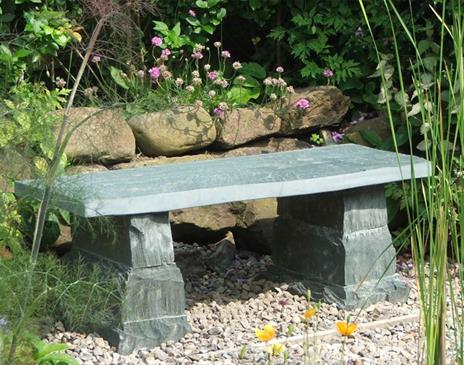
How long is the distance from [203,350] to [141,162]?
1.59 m

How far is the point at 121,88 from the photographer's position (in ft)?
19.1

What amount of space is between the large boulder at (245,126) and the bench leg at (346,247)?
0.93m

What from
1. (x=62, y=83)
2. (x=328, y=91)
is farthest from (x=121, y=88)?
(x=328, y=91)

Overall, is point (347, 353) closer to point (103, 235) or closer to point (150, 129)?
point (103, 235)

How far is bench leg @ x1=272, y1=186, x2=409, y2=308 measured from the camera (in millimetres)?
4492

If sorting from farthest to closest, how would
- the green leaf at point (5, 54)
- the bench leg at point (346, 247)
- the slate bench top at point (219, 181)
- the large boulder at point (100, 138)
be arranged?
the green leaf at point (5, 54)
the large boulder at point (100, 138)
the bench leg at point (346, 247)
the slate bench top at point (219, 181)

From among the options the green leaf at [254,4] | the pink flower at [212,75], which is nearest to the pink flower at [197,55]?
the pink flower at [212,75]

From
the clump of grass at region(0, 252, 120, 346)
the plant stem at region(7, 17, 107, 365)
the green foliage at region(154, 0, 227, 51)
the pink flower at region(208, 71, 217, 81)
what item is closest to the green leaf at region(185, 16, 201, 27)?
the green foliage at region(154, 0, 227, 51)

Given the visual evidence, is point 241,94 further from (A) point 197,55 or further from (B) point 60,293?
(B) point 60,293

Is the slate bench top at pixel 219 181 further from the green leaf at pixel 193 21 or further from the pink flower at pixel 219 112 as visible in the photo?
the green leaf at pixel 193 21

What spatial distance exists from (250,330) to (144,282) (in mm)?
563

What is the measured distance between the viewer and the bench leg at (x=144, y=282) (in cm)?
397

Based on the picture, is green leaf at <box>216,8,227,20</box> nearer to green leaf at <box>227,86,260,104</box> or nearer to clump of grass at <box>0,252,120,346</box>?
green leaf at <box>227,86,260,104</box>

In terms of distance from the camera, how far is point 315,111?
5801mm
